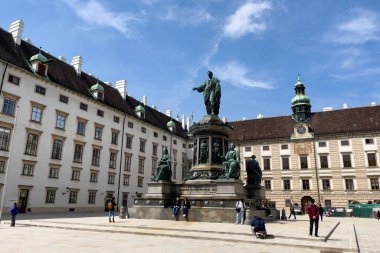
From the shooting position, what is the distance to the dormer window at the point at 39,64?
3578 cm

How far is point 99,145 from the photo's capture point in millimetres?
42500

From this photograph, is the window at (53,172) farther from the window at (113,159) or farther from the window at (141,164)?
the window at (141,164)

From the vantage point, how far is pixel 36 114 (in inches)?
1369

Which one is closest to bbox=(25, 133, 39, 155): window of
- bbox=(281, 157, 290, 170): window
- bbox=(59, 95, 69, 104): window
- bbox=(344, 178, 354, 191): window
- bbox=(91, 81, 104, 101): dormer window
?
bbox=(59, 95, 69, 104): window

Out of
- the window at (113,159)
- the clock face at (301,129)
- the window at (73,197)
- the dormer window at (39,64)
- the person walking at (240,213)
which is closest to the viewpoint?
the person walking at (240,213)

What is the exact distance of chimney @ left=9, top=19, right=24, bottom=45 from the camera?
3706cm

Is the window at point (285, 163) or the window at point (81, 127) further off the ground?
the window at point (81, 127)

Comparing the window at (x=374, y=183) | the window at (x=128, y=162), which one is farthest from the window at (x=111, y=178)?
the window at (x=374, y=183)

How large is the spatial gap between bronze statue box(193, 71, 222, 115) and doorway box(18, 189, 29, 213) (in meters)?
21.8

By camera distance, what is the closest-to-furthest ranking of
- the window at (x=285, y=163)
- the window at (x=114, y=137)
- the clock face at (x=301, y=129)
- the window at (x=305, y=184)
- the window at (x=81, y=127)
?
the window at (x=81, y=127) → the window at (x=114, y=137) → the window at (x=305, y=184) → the window at (x=285, y=163) → the clock face at (x=301, y=129)

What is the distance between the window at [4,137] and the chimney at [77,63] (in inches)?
630

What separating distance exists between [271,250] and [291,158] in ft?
154

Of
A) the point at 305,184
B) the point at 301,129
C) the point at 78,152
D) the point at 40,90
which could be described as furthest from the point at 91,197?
the point at 301,129

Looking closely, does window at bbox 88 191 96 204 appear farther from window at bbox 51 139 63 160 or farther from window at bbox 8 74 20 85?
window at bbox 8 74 20 85
